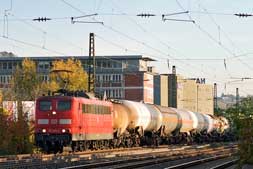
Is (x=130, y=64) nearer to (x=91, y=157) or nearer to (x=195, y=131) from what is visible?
(x=195, y=131)

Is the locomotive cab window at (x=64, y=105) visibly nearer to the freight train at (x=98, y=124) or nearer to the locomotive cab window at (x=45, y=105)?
the freight train at (x=98, y=124)

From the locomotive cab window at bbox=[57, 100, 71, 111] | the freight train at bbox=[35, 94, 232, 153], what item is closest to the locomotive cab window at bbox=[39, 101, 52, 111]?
the freight train at bbox=[35, 94, 232, 153]

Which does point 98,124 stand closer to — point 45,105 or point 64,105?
point 64,105

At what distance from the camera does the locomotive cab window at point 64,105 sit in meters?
38.0

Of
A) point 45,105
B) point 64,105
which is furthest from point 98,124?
point 45,105

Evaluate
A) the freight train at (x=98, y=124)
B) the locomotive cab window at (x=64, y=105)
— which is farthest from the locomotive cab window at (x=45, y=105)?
the locomotive cab window at (x=64, y=105)

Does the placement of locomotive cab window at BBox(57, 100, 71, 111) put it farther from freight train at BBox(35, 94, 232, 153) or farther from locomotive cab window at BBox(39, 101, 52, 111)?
locomotive cab window at BBox(39, 101, 52, 111)

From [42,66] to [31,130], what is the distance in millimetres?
105639

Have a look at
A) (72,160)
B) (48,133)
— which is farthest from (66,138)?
(72,160)

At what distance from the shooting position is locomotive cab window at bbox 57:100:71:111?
3800cm

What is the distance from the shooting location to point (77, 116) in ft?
125

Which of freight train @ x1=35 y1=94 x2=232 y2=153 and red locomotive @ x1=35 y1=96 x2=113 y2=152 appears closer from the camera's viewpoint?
red locomotive @ x1=35 y1=96 x2=113 y2=152

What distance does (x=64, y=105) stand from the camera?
1502 inches

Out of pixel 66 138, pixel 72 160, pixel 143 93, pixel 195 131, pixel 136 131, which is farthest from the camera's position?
pixel 143 93
